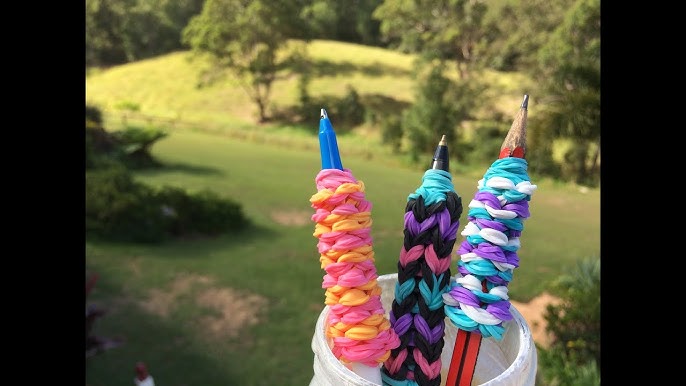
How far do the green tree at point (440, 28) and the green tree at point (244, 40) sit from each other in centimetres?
84

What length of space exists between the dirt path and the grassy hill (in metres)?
0.03

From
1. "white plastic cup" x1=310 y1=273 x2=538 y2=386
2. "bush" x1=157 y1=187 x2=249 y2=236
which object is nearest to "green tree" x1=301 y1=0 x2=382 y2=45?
"bush" x1=157 y1=187 x2=249 y2=236

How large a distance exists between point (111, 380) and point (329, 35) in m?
2.86

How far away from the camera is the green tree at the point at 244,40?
9.71 ft

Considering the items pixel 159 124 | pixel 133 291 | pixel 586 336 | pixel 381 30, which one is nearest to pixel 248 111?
pixel 159 124

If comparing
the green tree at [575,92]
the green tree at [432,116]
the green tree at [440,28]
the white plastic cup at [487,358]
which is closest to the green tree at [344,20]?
the green tree at [440,28]

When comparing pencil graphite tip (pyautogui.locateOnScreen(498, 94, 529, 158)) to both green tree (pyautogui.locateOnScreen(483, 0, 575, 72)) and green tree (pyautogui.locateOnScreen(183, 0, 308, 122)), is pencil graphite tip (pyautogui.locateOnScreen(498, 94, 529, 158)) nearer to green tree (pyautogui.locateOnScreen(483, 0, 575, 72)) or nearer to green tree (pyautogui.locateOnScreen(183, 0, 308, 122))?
green tree (pyautogui.locateOnScreen(183, 0, 308, 122))

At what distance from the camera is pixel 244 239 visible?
78.6 inches

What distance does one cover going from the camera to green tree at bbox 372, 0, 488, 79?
3.47 metres

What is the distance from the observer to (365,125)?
322 centimetres

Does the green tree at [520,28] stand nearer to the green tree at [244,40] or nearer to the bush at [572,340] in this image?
the green tree at [244,40]

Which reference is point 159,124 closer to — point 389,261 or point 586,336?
point 389,261

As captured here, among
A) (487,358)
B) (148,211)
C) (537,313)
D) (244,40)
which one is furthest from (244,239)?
(487,358)

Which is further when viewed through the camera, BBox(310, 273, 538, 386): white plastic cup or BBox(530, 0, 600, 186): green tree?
BBox(530, 0, 600, 186): green tree
